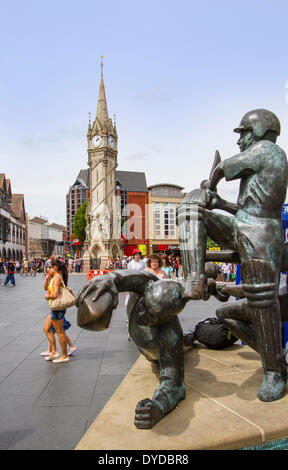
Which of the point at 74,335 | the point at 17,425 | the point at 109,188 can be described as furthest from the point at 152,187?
the point at 17,425

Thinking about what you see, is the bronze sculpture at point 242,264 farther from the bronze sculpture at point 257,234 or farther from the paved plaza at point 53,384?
the paved plaza at point 53,384

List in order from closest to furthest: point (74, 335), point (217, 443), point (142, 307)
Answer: point (217, 443)
point (142, 307)
point (74, 335)

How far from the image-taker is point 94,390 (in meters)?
4.09

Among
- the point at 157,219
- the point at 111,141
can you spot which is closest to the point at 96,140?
the point at 111,141

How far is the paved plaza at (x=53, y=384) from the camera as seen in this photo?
3033mm

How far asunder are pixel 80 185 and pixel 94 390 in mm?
65960

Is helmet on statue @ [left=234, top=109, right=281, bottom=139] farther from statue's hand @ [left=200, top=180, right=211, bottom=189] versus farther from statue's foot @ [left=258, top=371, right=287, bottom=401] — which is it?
statue's foot @ [left=258, top=371, right=287, bottom=401]

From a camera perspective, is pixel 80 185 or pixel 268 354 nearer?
pixel 268 354

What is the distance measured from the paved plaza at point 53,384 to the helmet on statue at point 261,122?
2.77m

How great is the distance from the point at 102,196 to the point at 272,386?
40.7 metres

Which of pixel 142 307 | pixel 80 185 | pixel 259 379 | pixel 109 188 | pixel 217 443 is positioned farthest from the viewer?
pixel 80 185

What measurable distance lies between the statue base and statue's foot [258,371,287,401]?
0.14 feet

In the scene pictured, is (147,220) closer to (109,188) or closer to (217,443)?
(109,188)

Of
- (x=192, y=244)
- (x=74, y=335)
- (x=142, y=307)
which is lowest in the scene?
(x=74, y=335)
